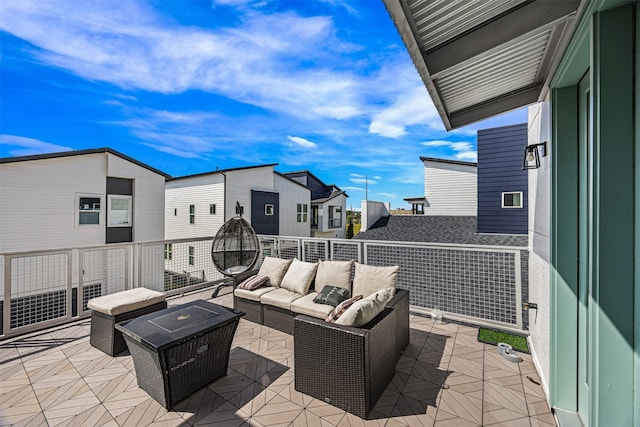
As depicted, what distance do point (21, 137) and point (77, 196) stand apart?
214 inches

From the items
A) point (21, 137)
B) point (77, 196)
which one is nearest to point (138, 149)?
point (21, 137)

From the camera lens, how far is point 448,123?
3541 millimetres

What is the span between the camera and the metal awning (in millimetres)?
1663

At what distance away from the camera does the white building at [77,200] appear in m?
7.49

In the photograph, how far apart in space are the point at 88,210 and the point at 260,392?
9.74 m

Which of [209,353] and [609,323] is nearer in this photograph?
[609,323]

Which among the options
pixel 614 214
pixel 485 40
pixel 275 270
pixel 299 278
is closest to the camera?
pixel 614 214

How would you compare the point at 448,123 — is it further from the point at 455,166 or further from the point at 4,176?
the point at 4,176

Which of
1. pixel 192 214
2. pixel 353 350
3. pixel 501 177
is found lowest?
pixel 353 350

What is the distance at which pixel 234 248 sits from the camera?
15.5ft

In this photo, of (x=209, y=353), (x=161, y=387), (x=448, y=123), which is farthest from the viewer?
(x=448, y=123)

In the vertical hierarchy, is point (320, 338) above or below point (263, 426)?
above

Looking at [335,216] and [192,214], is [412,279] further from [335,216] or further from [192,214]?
[335,216]

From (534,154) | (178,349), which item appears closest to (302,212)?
(534,154)
